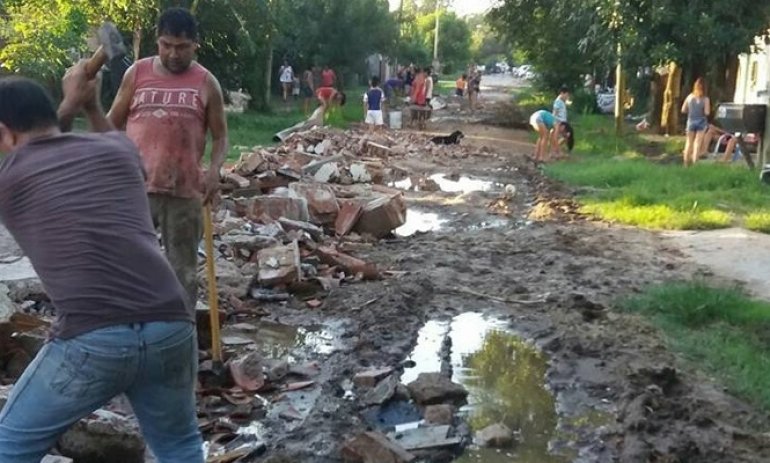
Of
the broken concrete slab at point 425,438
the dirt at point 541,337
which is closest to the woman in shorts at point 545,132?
the dirt at point 541,337

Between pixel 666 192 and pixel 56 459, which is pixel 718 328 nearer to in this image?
pixel 56 459

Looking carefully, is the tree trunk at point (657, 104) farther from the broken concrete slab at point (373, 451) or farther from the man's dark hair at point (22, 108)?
the man's dark hair at point (22, 108)

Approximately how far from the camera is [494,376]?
601 centimetres

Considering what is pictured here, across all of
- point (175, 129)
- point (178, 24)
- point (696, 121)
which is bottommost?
point (696, 121)

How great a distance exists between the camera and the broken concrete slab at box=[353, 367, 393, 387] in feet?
18.3

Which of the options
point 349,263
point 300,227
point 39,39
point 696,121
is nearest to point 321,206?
point 300,227

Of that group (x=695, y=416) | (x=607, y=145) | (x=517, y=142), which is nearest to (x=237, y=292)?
(x=695, y=416)

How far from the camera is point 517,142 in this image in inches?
1004

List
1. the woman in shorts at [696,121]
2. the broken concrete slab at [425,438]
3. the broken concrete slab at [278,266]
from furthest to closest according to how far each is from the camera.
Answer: the woman in shorts at [696,121]
the broken concrete slab at [278,266]
the broken concrete slab at [425,438]

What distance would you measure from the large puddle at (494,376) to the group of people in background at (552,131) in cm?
1268

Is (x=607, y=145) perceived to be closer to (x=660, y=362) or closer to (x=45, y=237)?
(x=660, y=362)

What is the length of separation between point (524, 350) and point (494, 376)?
0.58 metres

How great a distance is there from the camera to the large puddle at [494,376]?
4.91 meters

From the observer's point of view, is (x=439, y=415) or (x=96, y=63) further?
(x=439, y=415)
